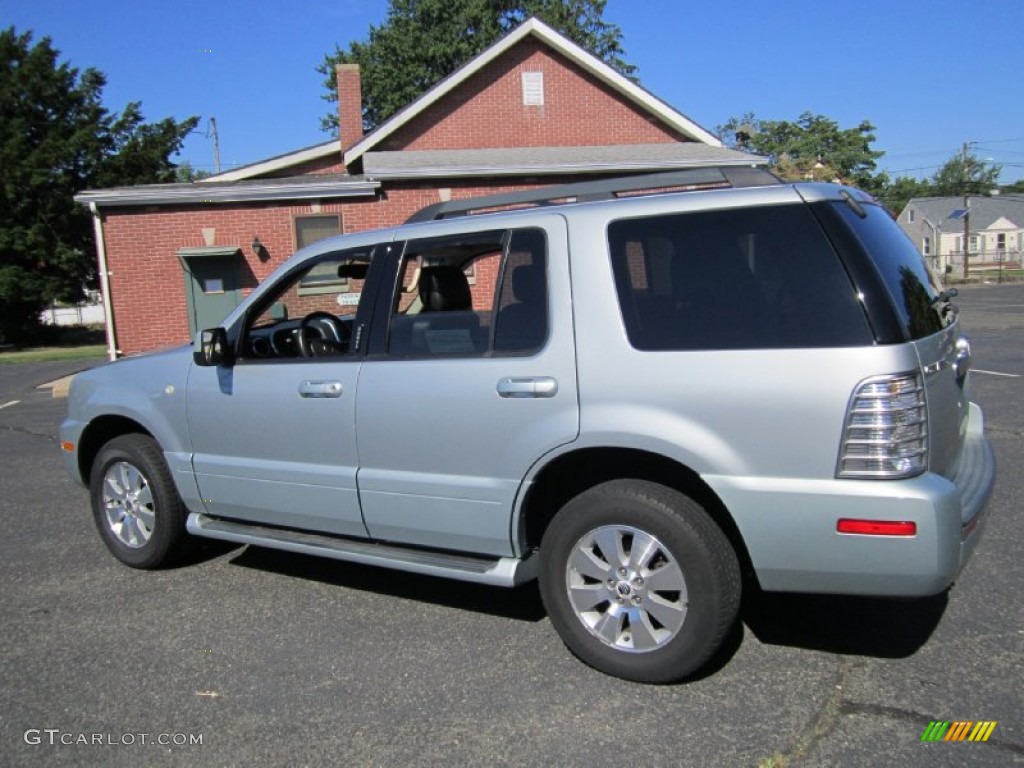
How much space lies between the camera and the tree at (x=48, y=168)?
26594 mm

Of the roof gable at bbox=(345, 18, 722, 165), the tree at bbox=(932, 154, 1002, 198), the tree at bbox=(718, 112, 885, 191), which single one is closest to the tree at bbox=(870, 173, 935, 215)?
the tree at bbox=(932, 154, 1002, 198)

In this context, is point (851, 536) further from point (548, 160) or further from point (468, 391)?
point (548, 160)

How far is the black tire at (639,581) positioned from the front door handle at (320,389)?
1.23 meters

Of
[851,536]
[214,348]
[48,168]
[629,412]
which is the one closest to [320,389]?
[214,348]

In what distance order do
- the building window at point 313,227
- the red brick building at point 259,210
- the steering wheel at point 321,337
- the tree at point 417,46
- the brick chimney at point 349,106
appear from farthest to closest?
the tree at point 417,46
the brick chimney at point 349,106
the building window at point 313,227
the red brick building at point 259,210
the steering wheel at point 321,337

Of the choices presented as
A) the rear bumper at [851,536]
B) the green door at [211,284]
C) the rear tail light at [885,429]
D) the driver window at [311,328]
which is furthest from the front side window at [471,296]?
the green door at [211,284]

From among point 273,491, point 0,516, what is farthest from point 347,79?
point 273,491

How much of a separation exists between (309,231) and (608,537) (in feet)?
47.0

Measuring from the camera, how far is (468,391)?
11.6 feet

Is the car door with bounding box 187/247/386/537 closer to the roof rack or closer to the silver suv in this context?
the silver suv

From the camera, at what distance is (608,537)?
128 inches

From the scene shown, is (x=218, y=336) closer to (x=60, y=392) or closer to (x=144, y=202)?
(x=60, y=392)

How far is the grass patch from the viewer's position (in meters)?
21.8

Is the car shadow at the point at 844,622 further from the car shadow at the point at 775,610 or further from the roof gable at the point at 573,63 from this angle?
the roof gable at the point at 573,63
